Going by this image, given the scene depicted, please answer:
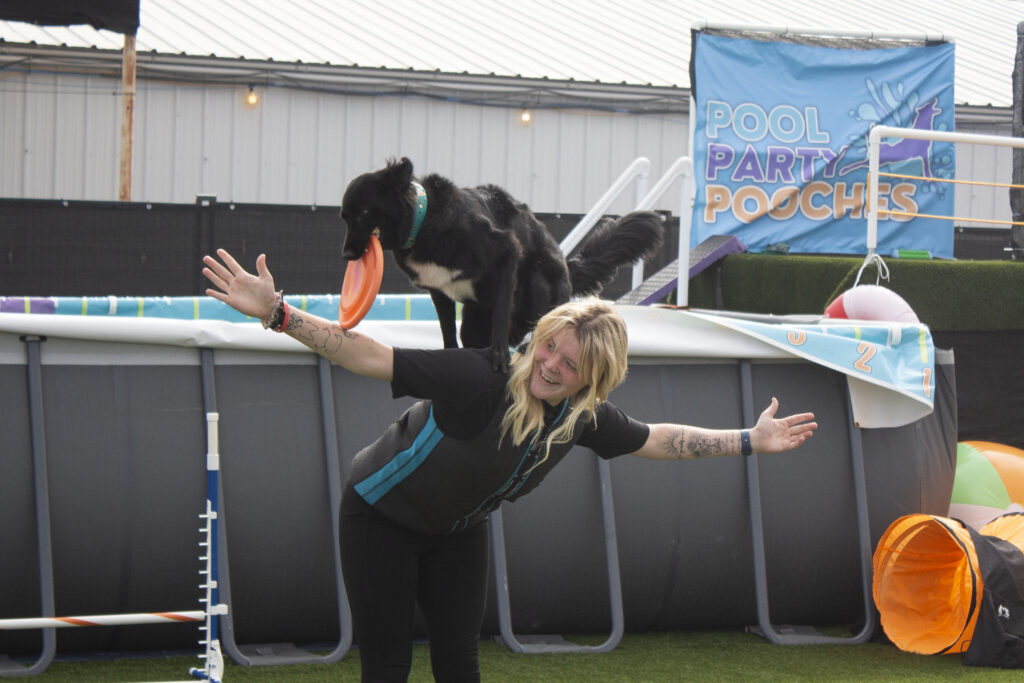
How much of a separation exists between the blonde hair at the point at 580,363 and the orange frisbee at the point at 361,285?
1.46 feet

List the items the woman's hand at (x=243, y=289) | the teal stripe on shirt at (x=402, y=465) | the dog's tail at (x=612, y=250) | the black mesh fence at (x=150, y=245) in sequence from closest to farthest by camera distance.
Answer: the woman's hand at (x=243, y=289) → the teal stripe on shirt at (x=402, y=465) → the dog's tail at (x=612, y=250) → the black mesh fence at (x=150, y=245)

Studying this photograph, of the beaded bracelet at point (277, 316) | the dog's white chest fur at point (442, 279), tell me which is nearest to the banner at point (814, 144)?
the dog's white chest fur at point (442, 279)

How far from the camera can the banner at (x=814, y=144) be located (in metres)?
7.73

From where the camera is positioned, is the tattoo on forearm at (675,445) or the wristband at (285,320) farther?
the tattoo on forearm at (675,445)

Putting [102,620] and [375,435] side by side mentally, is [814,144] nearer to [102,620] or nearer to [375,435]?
[375,435]

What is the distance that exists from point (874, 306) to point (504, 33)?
8.89 metres

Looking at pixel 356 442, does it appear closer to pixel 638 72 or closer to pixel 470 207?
pixel 470 207

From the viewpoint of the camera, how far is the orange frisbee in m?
2.77

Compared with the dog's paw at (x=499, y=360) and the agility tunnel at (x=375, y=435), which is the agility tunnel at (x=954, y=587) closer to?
the agility tunnel at (x=375, y=435)

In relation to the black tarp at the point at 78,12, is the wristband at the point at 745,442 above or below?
below

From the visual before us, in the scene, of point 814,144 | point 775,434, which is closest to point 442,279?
point 775,434

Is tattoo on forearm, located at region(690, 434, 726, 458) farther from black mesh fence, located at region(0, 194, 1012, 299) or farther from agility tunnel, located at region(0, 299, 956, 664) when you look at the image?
black mesh fence, located at region(0, 194, 1012, 299)

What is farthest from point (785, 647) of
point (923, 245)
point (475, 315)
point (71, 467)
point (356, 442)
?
point (923, 245)

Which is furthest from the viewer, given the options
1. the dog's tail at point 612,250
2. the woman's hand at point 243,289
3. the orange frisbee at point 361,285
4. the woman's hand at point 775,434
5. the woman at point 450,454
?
the dog's tail at point 612,250
